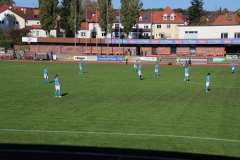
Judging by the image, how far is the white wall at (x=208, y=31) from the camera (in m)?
73.2

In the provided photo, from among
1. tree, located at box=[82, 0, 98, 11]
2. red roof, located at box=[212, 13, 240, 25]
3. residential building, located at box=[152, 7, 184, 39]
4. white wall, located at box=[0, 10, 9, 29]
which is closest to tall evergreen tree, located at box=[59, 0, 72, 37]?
white wall, located at box=[0, 10, 9, 29]

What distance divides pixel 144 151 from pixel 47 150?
3.86 m

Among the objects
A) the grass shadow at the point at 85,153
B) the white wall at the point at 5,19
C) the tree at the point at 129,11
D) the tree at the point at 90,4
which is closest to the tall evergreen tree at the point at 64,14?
the tree at the point at 129,11

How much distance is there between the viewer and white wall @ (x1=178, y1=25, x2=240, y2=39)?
240ft

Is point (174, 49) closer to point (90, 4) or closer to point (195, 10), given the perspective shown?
point (195, 10)

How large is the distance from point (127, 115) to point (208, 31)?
195 ft

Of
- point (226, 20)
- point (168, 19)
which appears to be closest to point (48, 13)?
point (168, 19)

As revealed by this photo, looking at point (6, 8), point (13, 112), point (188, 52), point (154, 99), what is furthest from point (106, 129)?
point (6, 8)

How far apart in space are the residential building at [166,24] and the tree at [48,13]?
2683 centimetres

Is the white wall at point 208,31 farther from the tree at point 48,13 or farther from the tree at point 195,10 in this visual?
the tree at point 48,13

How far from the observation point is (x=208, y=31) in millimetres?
75438

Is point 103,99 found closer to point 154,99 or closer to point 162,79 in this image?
point 154,99

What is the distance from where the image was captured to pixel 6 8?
97375 mm

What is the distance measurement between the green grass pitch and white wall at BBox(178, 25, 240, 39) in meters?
42.1
